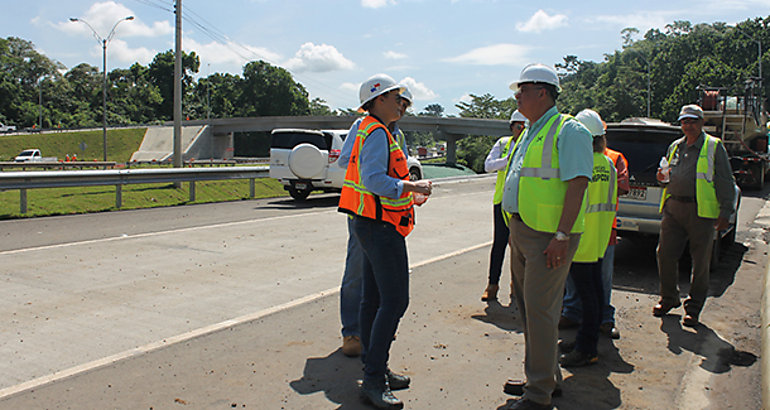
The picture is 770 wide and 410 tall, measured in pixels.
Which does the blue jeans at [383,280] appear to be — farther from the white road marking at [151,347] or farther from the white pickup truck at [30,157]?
the white pickup truck at [30,157]

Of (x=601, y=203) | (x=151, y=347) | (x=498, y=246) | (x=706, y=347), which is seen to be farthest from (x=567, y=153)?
(x=151, y=347)

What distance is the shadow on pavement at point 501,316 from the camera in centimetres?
582

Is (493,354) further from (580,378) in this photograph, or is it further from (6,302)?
(6,302)

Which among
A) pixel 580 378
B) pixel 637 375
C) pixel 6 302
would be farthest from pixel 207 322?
pixel 637 375

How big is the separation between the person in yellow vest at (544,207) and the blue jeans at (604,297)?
5.65 ft

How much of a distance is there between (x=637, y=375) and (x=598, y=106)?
123 metres

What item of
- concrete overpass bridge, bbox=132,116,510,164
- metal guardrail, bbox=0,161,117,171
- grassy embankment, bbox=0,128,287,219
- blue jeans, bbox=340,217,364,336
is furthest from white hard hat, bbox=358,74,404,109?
concrete overpass bridge, bbox=132,116,510,164

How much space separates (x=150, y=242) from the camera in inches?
392

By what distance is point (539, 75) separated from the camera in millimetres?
3879

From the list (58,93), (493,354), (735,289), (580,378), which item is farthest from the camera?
(58,93)

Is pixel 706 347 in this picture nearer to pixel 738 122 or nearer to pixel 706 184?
pixel 706 184

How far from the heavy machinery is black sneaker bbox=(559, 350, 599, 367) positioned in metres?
21.0

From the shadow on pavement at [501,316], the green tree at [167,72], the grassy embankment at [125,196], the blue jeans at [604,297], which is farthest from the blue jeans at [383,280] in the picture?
the green tree at [167,72]

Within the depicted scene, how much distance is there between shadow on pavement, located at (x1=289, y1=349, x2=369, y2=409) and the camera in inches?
162
